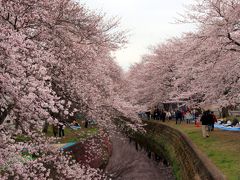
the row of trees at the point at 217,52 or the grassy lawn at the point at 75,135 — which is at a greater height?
the row of trees at the point at 217,52

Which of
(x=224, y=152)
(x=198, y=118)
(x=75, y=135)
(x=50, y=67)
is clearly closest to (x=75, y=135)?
(x=75, y=135)

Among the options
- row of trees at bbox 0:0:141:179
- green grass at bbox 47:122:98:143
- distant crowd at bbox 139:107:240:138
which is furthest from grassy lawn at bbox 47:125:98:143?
distant crowd at bbox 139:107:240:138

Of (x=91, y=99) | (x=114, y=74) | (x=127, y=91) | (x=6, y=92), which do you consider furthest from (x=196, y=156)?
(x=127, y=91)

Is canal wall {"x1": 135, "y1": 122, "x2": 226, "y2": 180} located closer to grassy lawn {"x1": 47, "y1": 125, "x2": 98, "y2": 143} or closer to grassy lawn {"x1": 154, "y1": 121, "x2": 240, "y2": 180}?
grassy lawn {"x1": 154, "y1": 121, "x2": 240, "y2": 180}

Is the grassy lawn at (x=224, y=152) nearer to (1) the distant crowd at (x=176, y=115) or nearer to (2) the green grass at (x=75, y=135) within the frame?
(2) the green grass at (x=75, y=135)

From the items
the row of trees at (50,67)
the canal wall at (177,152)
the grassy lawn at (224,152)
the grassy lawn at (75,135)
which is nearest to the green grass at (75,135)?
the grassy lawn at (75,135)

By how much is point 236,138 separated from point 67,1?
40.8 feet

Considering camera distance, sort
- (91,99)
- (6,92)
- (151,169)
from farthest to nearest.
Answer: (151,169)
(91,99)
(6,92)

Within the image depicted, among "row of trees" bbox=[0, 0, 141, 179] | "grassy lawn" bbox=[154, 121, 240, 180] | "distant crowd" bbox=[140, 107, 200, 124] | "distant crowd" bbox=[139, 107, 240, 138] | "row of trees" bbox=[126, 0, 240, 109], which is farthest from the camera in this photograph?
"distant crowd" bbox=[140, 107, 200, 124]

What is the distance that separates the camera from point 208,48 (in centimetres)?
1889

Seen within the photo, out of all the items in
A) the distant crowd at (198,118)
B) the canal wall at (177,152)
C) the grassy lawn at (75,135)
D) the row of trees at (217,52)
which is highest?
the row of trees at (217,52)

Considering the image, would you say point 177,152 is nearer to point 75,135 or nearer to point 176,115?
point 75,135

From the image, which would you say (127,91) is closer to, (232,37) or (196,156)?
(232,37)

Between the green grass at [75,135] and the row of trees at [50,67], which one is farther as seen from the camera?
the green grass at [75,135]
